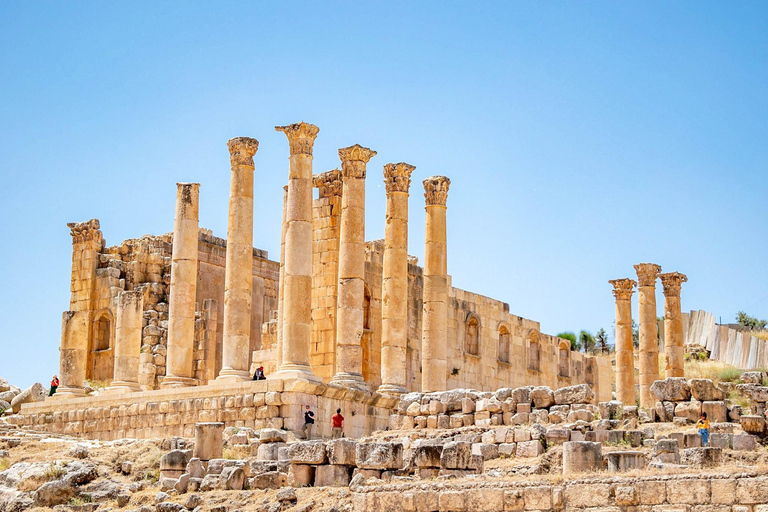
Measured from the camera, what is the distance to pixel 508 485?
15539 millimetres

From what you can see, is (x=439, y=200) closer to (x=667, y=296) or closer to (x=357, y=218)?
(x=357, y=218)

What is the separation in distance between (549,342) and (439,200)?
15781mm

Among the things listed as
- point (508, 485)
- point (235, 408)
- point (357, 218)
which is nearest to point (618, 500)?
point (508, 485)

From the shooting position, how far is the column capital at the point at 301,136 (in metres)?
28.3

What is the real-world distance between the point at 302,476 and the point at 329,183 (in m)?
13.8

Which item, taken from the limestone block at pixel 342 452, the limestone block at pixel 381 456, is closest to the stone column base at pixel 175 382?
the limestone block at pixel 342 452

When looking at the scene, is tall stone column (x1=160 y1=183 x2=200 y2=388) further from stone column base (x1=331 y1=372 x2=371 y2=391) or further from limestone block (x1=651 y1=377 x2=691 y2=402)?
limestone block (x1=651 y1=377 x2=691 y2=402)

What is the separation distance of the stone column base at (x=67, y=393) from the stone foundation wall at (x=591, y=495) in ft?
57.0

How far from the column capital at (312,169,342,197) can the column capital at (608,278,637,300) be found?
12.1m

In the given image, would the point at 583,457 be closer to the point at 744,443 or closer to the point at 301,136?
the point at 744,443

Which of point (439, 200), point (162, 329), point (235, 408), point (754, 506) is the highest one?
point (439, 200)

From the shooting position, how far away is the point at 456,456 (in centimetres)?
1812

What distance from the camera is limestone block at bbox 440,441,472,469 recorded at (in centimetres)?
1811

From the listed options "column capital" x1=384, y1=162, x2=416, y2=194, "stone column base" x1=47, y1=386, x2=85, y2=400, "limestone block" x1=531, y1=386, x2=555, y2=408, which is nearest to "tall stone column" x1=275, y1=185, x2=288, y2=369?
"column capital" x1=384, y1=162, x2=416, y2=194
